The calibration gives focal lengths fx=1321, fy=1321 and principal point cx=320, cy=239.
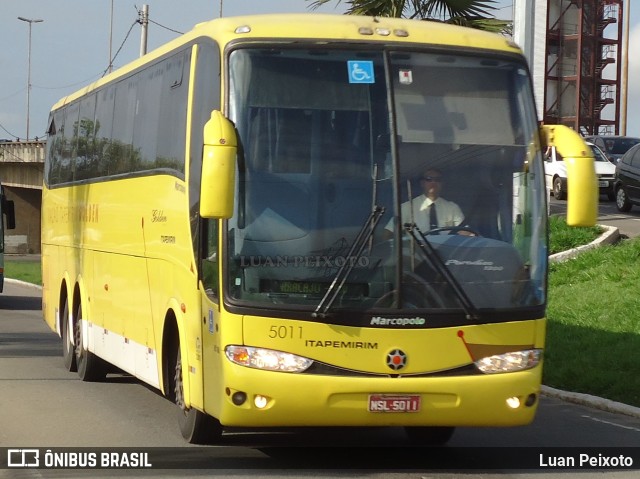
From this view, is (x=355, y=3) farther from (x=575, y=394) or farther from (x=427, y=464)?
(x=427, y=464)

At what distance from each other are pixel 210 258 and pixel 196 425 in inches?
57.6

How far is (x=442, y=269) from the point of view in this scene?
892cm

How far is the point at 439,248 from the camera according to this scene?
8.95 meters

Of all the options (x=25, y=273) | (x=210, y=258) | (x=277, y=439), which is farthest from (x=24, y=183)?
(x=210, y=258)

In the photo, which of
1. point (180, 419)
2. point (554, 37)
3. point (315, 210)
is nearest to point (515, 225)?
point (315, 210)

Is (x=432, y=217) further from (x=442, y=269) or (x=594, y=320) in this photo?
(x=594, y=320)

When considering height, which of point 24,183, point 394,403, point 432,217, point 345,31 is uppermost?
point 345,31

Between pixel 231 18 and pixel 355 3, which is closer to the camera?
pixel 231 18

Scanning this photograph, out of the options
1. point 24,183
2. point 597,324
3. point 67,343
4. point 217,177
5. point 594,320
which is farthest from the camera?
point 24,183

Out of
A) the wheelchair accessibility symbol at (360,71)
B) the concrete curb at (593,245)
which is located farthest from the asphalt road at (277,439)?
the concrete curb at (593,245)

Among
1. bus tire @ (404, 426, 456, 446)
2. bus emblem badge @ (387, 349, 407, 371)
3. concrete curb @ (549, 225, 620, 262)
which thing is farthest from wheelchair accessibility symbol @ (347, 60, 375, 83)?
concrete curb @ (549, 225, 620, 262)

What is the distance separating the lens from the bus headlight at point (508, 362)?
353 inches

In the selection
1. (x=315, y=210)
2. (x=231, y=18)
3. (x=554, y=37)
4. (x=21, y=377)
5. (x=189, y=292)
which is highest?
(x=554, y=37)

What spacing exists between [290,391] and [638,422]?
15.8ft
